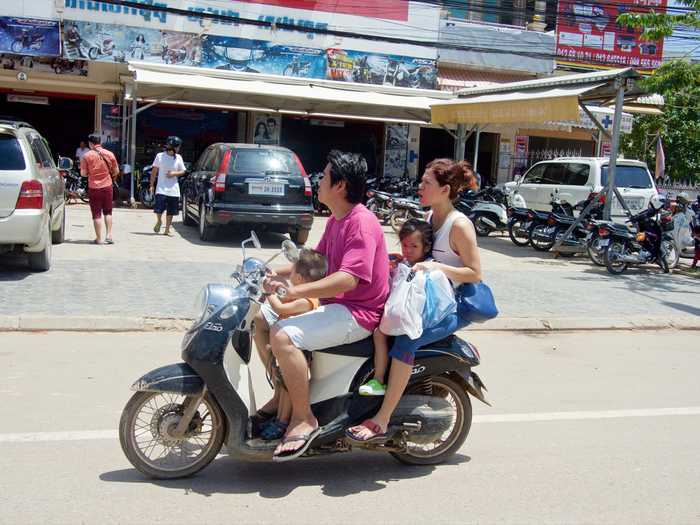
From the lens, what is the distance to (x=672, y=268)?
1433 cm

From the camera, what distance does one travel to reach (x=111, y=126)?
72.8 ft

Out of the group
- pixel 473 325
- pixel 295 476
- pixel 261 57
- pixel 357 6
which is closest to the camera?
pixel 295 476

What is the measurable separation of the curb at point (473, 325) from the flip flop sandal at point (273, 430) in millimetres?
3772

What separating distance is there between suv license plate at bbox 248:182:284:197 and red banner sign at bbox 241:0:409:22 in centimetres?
1083

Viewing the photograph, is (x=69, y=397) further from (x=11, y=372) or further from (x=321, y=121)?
(x=321, y=121)

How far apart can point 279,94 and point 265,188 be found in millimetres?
6403

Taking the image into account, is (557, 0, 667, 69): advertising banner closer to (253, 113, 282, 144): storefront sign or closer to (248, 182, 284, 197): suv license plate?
(253, 113, 282, 144): storefront sign

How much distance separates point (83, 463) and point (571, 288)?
827 cm

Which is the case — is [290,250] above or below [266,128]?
below

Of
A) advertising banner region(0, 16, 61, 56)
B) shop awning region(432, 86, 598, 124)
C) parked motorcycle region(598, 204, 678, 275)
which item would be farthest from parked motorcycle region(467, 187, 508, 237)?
advertising banner region(0, 16, 61, 56)

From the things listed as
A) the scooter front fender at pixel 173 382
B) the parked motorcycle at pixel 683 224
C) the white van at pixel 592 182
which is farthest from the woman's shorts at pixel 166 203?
the scooter front fender at pixel 173 382

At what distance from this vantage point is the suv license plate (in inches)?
518

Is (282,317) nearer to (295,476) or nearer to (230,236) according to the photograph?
(295,476)

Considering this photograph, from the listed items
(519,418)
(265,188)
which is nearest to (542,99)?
(265,188)
